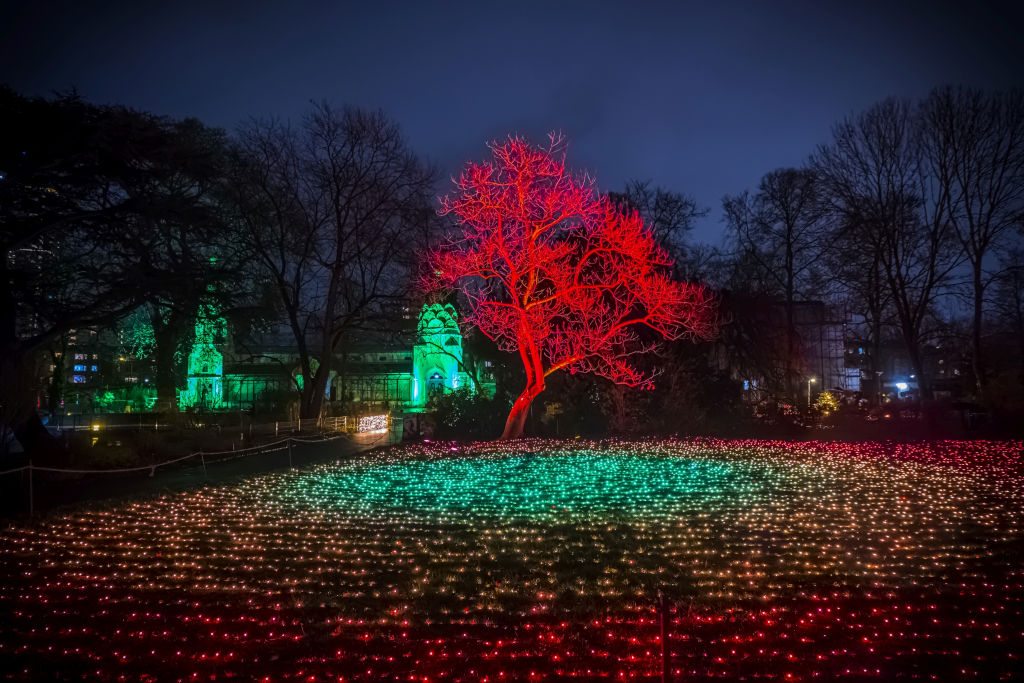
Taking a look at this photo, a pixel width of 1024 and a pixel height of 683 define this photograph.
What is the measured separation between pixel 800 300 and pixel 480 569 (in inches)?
1399

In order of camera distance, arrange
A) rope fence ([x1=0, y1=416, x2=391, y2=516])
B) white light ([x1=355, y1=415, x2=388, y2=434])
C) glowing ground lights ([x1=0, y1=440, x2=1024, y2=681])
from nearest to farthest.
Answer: glowing ground lights ([x1=0, y1=440, x2=1024, y2=681]), rope fence ([x1=0, y1=416, x2=391, y2=516]), white light ([x1=355, y1=415, x2=388, y2=434])

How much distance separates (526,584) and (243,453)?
1587cm

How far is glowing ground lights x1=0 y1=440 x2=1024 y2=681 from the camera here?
15.1 ft

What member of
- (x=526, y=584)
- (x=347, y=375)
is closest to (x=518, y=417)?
(x=526, y=584)

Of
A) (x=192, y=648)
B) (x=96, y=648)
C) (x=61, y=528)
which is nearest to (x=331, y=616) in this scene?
(x=192, y=648)

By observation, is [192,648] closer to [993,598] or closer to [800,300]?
[993,598]

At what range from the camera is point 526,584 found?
634 centimetres

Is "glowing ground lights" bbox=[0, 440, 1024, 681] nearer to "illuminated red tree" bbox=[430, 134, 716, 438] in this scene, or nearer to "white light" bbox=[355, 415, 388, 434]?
"illuminated red tree" bbox=[430, 134, 716, 438]

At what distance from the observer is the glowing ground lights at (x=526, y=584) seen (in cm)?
Answer: 462

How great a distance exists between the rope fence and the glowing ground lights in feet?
6.62

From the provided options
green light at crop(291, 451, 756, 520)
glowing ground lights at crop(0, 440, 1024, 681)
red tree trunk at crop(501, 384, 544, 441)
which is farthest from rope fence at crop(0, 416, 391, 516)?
red tree trunk at crop(501, 384, 544, 441)

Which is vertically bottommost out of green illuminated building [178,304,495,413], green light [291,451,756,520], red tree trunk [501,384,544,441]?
green light [291,451,756,520]

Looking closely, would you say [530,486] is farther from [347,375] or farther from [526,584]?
[347,375]

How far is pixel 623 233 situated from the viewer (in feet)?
70.3
